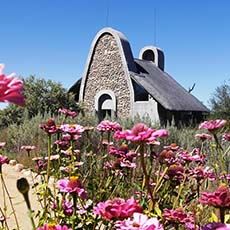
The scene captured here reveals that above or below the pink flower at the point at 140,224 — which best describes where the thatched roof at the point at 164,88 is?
above

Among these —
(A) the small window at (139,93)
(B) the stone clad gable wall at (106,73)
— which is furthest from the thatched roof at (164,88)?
(B) the stone clad gable wall at (106,73)

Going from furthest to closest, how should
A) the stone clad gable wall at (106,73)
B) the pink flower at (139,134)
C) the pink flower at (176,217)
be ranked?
the stone clad gable wall at (106,73), the pink flower at (176,217), the pink flower at (139,134)

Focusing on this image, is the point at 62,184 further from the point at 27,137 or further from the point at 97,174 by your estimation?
the point at 27,137

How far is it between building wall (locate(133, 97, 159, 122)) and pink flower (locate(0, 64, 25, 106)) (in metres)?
21.2

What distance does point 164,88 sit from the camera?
2370 centimetres

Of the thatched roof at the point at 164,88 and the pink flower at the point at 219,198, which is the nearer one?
the pink flower at the point at 219,198

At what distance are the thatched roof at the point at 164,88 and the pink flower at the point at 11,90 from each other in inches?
806

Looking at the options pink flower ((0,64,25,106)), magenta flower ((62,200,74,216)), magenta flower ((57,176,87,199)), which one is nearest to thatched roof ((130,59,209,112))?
magenta flower ((62,200,74,216))

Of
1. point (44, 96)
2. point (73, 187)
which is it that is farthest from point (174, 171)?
point (44, 96)

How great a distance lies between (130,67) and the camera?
23594mm

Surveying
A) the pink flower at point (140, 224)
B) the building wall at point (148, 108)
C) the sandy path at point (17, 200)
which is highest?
the building wall at point (148, 108)

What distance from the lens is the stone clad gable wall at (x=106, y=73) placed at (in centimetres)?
2369

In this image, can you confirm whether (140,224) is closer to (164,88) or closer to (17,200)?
(17,200)

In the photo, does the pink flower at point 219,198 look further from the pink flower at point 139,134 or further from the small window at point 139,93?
the small window at point 139,93
